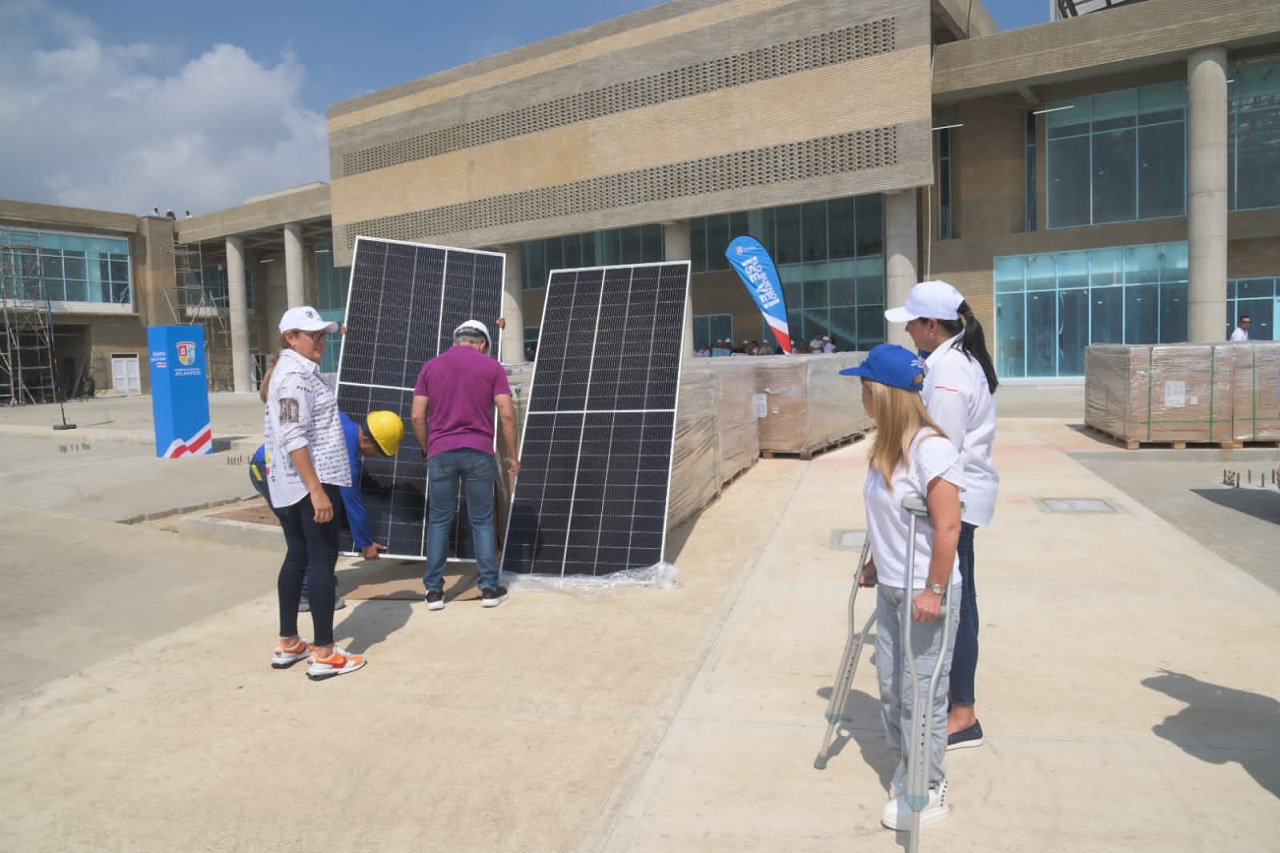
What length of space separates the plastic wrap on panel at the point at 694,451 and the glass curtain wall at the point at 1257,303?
2366cm

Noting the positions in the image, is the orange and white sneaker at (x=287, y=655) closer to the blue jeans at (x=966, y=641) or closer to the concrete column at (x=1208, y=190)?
the blue jeans at (x=966, y=641)

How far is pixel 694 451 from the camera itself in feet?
26.3

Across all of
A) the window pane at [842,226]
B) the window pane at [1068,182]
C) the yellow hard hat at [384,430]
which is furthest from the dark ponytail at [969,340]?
the window pane at [842,226]

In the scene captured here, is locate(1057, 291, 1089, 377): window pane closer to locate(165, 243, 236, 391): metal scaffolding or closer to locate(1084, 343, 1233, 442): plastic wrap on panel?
locate(1084, 343, 1233, 442): plastic wrap on panel

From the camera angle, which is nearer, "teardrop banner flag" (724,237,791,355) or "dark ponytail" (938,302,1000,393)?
"dark ponytail" (938,302,1000,393)

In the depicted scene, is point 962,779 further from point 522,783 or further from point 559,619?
point 559,619

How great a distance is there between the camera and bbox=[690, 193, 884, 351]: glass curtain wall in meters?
31.8

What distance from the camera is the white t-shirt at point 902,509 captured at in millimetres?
2863

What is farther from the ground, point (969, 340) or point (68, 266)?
point (68, 266)

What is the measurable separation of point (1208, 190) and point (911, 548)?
26352 mm

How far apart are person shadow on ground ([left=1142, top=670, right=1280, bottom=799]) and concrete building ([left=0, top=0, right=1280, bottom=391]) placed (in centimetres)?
2271

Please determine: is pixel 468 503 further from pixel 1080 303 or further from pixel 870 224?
pixel 870 224

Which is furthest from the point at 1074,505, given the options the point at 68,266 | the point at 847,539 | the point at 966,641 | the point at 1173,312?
the point at 68,266

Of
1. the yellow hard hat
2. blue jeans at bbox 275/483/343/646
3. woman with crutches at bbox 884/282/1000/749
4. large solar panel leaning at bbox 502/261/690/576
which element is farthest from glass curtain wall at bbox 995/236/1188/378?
blue jeans at bbox 275/483/343/646
